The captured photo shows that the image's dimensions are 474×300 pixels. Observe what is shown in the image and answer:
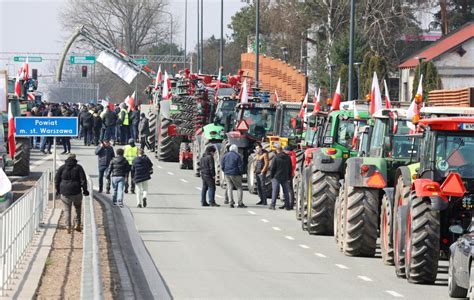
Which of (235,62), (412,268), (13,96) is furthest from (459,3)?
(412,268)

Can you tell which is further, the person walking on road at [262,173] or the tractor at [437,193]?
the person walking on road at [262,173]

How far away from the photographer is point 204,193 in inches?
1422

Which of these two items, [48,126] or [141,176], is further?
[141,176]

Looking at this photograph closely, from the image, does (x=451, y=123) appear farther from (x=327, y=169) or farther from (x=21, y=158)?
(x=21, y=158)

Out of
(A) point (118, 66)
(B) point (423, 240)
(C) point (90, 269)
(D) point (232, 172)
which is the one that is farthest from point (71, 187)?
(A) point (118, 66)

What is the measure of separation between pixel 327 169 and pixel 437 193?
7.91 meters

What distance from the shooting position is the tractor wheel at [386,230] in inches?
880

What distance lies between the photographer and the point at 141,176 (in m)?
35.3

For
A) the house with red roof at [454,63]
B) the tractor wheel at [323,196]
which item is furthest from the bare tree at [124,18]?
the tractor wheel at [323,196]

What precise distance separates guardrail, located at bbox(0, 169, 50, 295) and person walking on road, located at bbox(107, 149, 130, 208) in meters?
6.90

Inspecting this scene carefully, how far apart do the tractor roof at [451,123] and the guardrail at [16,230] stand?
6014 millimetres

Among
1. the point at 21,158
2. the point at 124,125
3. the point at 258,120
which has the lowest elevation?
the point at 21,158

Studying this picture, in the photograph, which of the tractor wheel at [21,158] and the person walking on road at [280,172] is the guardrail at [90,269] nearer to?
the person walking on road at [280,172]

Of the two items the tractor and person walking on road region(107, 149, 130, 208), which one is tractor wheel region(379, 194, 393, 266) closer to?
the tractor
